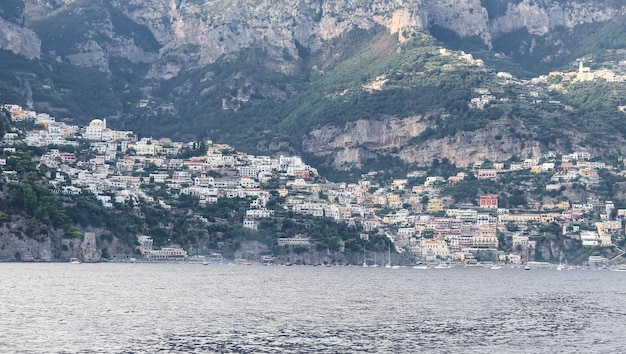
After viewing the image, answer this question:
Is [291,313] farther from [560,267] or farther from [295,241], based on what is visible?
[560,267]

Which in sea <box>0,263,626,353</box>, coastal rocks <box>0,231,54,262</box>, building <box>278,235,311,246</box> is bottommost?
sea <box>0,263,626,353</box>

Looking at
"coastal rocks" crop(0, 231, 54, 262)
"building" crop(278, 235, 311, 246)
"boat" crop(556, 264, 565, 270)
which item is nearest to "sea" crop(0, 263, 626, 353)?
"coastal rocks" crop(0, 231, 54, 262)

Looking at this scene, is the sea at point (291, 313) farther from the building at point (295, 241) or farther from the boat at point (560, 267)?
the boat at point (560, 267)

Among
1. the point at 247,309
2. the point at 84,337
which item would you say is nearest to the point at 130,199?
the point at 247,309

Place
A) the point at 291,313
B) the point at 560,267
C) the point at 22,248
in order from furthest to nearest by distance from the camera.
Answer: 1. the point at 560,267
2. the point at 22,248
3. the point at 291,313

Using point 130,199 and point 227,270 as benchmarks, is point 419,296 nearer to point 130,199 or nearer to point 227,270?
point 227,270

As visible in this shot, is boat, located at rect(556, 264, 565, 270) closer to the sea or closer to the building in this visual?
the building

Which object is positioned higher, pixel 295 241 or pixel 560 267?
pixel 295 241

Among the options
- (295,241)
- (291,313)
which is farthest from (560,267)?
(291,313)

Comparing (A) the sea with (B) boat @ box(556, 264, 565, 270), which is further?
(B) boat @ box(556, 264, 565, 270)
